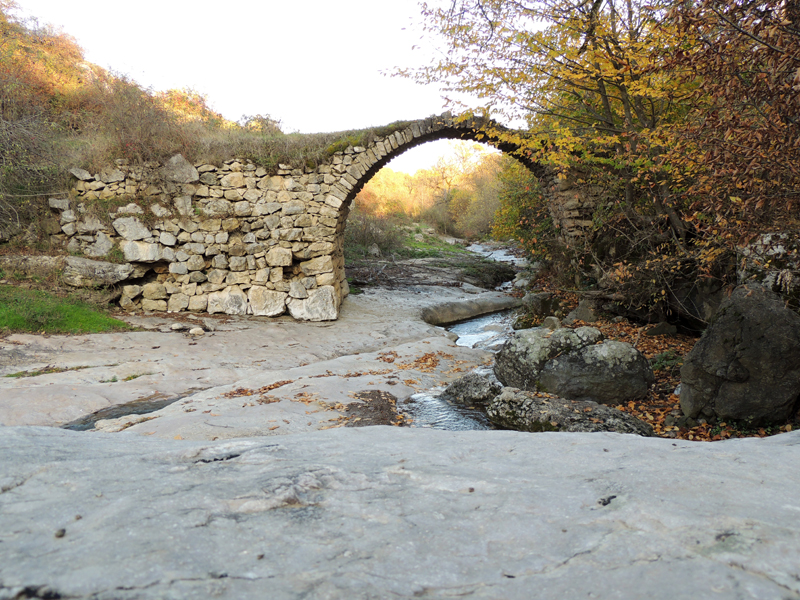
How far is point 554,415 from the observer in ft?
13.6

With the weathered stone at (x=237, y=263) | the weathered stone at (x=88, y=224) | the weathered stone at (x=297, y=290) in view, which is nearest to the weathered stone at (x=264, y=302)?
the weathered stone at (x=297, y=290)

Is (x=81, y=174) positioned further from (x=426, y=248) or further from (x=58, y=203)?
(x=426, y=248)

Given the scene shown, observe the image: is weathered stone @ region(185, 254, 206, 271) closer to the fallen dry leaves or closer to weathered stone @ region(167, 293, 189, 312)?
weathered stone @ region(167, 293, 189, 312)

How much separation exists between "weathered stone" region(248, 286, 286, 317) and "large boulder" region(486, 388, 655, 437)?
19.9ft

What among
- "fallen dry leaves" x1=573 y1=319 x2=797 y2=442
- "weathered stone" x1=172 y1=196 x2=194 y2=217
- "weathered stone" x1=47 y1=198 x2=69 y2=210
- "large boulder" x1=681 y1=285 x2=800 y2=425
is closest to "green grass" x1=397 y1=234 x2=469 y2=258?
"weathered stone" x1=172 y1=196 x2=194 y2=217

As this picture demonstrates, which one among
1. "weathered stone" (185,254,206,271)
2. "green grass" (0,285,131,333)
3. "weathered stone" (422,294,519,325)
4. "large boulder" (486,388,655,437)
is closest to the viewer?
"large boulder" (486,388,655,437)

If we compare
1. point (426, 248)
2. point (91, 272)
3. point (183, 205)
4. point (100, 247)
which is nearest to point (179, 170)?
point (183, 205)

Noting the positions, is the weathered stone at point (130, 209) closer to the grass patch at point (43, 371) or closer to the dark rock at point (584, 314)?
the grass patch at point (43, 371)

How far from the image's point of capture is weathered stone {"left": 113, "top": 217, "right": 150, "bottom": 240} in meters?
9.02

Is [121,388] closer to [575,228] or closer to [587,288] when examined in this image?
[587,288]

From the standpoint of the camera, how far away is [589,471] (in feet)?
5.97

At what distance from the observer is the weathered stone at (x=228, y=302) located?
9.47 metres

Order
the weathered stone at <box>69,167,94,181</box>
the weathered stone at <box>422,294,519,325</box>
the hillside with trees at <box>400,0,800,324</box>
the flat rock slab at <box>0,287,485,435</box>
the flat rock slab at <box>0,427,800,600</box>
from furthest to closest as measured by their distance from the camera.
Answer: the weathered stone at <box>422,294,519,325</box> → the weathered stone at <box>69,167,94,181</box> → the flat rock slab at <box>0,287,485,435</box> → the hillside with trees at <box>400,0,800,324</box> → the flat rock slab at <box>0,427,800,600</box>

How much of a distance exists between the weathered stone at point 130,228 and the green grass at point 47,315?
156 centimetres
